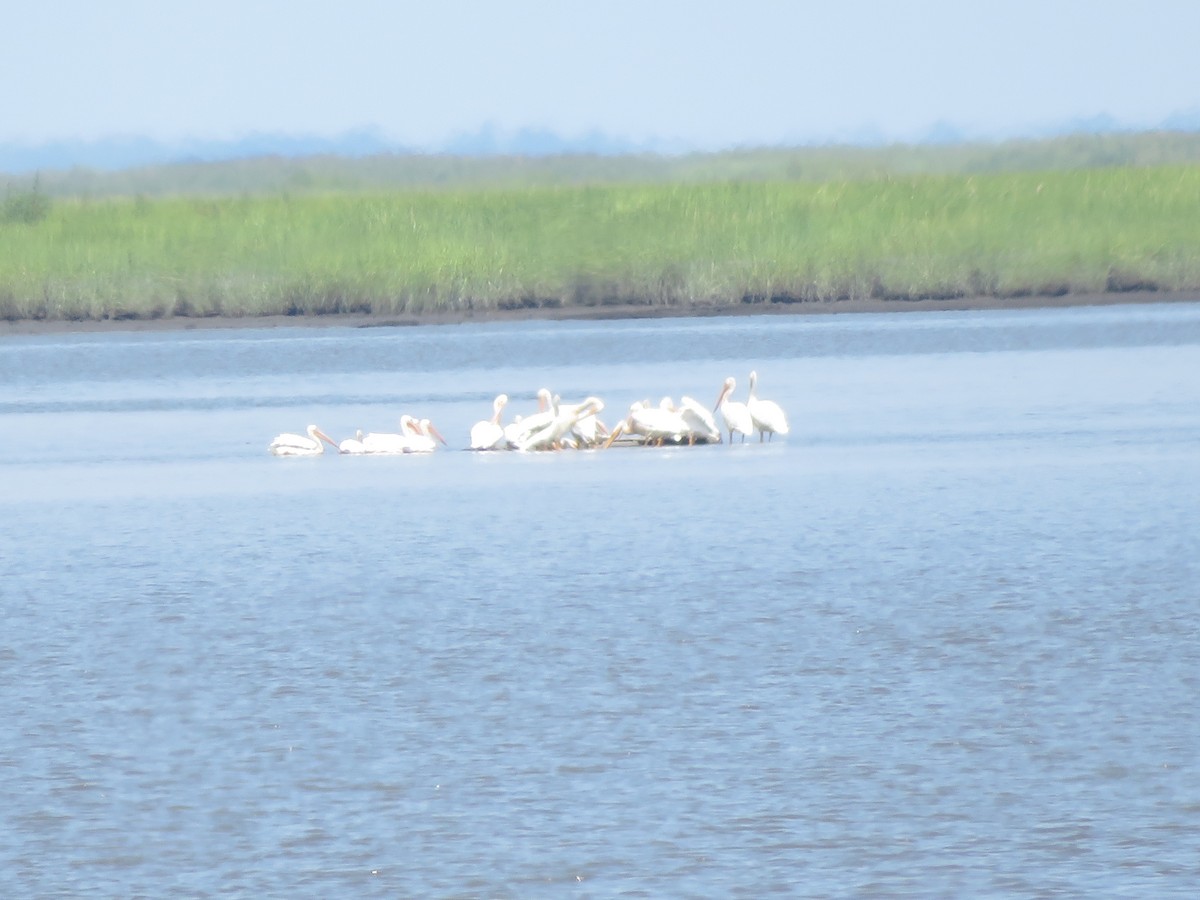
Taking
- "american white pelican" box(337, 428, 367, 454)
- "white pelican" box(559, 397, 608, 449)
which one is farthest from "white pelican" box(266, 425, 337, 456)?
"white pelican" box(559, 397, 608, 449)

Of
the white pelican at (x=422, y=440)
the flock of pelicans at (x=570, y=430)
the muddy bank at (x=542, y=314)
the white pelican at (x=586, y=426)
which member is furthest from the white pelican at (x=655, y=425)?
the muddy bank at (x=542, y=314)

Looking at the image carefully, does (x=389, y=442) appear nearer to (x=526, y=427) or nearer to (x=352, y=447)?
(x=352, y=447)

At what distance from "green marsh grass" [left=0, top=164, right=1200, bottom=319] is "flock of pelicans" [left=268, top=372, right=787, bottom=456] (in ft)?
55.8

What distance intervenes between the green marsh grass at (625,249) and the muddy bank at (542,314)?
0.19 metres

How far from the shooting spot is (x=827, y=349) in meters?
28.1

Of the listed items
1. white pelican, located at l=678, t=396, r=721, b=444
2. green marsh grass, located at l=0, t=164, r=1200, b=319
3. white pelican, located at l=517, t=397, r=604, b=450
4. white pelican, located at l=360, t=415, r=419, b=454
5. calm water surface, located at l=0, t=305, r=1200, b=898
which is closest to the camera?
calm water surface, located at l=0, t=305, r=1200, b=898

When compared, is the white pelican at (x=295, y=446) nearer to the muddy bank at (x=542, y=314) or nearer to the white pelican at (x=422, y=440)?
the white pelican at (x=422, y=440)

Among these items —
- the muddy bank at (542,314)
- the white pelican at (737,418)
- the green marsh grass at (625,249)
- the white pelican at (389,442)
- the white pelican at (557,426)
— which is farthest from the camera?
the green marsh grass at (625,249)

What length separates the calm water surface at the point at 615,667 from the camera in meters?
6.24

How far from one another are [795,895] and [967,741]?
1629 millimetres

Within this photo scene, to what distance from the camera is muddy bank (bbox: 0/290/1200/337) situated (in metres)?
34.0

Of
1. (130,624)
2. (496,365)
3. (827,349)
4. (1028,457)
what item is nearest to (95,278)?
(496,365)

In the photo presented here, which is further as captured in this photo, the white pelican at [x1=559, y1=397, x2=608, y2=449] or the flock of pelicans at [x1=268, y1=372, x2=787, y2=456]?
the flock of pelicans at [x1=268, y1=372, x2=787, y2=456]

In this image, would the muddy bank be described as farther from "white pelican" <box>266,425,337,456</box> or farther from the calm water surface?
"white pelican" <box>266,425,337,456</box>
